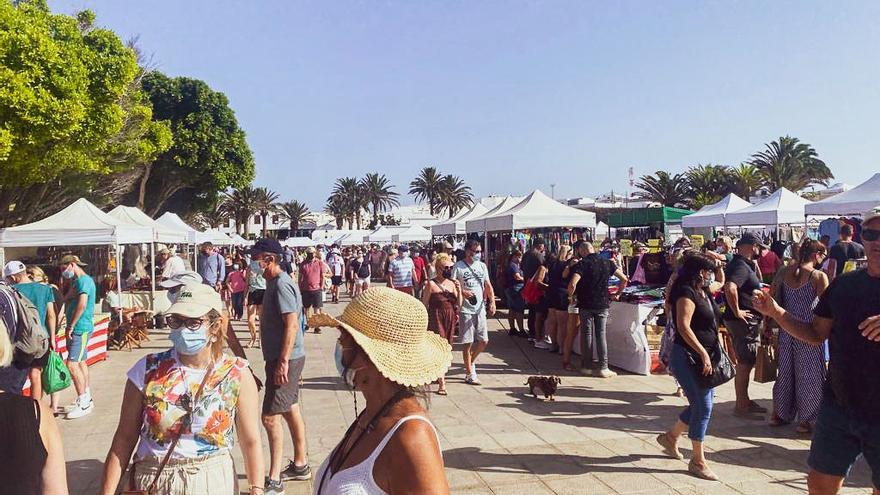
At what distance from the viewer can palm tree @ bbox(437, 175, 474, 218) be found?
66062 mm

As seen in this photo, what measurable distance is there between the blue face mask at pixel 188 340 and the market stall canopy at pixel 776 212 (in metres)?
15.9

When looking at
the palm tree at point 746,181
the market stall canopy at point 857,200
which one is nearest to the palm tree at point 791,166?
the palm tree at point 746,181

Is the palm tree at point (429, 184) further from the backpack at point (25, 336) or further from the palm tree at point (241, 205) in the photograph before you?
the backpack at point (25, 336)

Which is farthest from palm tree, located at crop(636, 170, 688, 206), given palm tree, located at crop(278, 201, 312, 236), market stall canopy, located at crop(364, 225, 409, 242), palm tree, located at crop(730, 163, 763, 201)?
palm tree, located at crop(278, 201, 312, 236)

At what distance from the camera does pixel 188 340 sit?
8.47 ft

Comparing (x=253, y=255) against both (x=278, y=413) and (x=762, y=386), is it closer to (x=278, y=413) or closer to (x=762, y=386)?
(x=278, y=413)

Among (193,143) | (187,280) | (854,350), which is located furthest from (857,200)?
(193,143)

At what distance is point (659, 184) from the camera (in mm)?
48469

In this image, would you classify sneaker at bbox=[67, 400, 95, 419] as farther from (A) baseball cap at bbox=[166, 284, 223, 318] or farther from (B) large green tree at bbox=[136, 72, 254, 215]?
(B) large green tree at bbox=[136, 72, 254, 215]

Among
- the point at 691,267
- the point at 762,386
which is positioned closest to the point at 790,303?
the point at 691,267

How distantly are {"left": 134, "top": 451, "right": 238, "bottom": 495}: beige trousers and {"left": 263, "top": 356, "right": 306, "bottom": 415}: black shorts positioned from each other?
5.58 ft

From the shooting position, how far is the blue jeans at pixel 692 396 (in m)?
4.34

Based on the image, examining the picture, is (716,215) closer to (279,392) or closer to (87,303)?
(87,303)

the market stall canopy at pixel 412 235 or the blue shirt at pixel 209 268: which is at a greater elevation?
the market stall canopy at pixel 412 235
